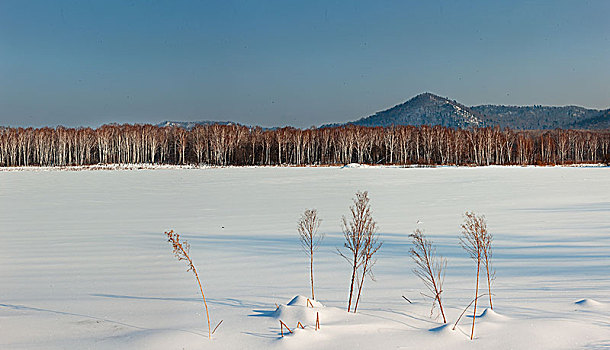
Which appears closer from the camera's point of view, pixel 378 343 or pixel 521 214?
pixel 378 343

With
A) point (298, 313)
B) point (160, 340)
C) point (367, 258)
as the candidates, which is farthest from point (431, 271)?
point (160, 340)

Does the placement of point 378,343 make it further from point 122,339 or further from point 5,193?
point 5,193

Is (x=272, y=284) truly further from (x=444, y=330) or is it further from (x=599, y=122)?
(x=599, y=122)

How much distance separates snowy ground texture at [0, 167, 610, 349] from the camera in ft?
11.5

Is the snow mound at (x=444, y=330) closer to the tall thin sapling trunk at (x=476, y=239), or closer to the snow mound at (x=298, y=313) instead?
the tall thin sapling trunk at (x=476, y=239)

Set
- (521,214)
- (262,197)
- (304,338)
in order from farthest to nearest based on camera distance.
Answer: (262,197)
(521,214)
(304,338)

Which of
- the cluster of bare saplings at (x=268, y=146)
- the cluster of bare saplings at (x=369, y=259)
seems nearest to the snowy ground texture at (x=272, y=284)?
the cluster of bare saplings at (x=369, y=259)

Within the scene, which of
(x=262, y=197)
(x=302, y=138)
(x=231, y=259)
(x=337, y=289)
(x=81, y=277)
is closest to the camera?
(x=337, y=289)

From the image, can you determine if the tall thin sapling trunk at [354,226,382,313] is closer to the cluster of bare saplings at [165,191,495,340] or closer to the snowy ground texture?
the cluster of bare saplings at [165,191,495,340]

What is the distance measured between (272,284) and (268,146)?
6438cm

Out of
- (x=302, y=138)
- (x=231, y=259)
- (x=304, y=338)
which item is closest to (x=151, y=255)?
(x=231, y=259)

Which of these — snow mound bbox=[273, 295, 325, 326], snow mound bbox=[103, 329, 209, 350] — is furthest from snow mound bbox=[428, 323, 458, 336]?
snow mound bbox=[103, 329, 209, 350]

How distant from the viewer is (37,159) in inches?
2808

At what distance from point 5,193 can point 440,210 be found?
2004cm
